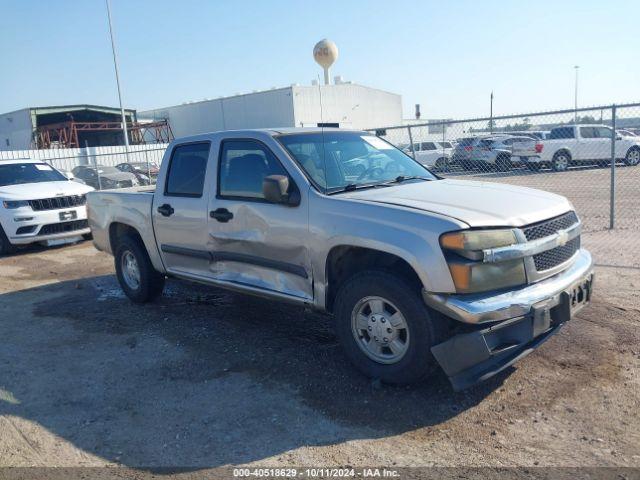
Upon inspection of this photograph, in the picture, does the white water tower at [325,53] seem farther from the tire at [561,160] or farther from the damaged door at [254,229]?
the damaged door at [254,229]

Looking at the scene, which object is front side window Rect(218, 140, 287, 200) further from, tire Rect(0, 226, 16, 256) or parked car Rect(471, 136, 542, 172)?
parked car Rect(471, 136, 542, 172)

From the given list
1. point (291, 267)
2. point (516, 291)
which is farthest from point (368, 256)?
point (516, 291)

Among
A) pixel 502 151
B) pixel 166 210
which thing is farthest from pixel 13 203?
pixel 502 151

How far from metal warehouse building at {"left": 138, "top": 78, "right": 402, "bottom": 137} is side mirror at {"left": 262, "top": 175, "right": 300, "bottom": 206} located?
31.5 metres

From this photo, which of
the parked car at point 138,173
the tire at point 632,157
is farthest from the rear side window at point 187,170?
the tire at point 632,157

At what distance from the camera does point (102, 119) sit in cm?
4184

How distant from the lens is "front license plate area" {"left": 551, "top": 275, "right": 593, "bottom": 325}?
3.79 m

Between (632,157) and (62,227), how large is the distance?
2039 centimetres

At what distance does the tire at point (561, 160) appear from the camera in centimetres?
1979

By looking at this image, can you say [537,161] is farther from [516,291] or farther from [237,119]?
[237,119]

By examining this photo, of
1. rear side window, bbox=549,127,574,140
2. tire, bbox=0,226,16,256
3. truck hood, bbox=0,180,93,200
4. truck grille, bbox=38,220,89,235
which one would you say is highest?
rear side window, bbox=549,127,574,140

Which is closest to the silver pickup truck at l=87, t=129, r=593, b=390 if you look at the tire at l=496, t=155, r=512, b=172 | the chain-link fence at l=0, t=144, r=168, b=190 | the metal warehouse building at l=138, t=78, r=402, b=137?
the chain-link fence at l=0, t=144, r=168, b=190

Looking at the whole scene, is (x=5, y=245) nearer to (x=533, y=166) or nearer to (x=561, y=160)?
(x=533, y=166)

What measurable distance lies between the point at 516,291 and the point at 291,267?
5.70 feet
